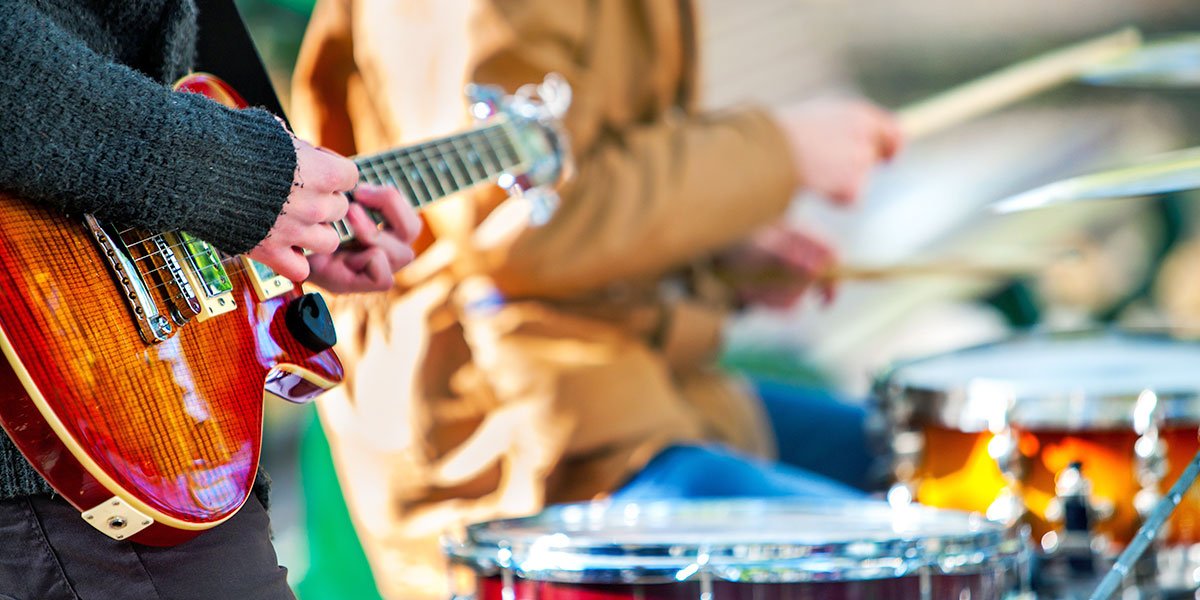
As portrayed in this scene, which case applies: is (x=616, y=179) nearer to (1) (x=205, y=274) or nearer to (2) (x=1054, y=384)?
(2) (x=1054, y=384)

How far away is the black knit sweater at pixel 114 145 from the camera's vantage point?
2.36 ft

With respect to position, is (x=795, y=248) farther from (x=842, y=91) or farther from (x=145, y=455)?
(x=842, y=91)

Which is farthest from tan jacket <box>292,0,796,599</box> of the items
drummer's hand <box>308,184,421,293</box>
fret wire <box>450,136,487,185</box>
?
drummer's hand <box>308,184,421,293</box>

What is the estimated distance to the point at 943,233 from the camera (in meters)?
4.11

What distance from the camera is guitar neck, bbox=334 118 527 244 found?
1027 mm

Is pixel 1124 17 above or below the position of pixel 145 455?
above

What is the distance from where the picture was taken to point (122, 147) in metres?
0.74

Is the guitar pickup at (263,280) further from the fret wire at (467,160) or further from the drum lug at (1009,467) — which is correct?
the drum lug at (1009,467)

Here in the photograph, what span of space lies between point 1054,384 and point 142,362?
1.11 metres

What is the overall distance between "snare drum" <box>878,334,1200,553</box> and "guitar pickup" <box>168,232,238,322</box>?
0.97 metres

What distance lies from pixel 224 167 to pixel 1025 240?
352cm

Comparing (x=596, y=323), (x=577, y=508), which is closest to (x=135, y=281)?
(x=577, y=508)

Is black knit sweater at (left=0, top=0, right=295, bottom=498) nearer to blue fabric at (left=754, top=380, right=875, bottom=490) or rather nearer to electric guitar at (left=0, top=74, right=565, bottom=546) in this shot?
electric guitar at (left=0, top=74, right=565, bottom=546)

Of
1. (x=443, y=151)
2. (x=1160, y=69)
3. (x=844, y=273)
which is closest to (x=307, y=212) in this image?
(x=443, y=151)
